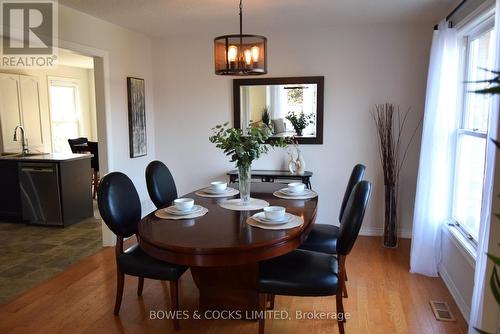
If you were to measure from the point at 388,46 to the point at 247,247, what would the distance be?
317 centimetres

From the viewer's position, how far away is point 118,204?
2670 mm

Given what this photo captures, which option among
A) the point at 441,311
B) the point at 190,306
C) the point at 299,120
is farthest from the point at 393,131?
the point at 190,306

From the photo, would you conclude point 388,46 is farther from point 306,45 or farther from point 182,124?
point 182,124

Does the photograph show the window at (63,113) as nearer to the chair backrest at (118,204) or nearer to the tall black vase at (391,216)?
the chair backrest at (118,204)

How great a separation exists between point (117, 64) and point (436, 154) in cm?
325

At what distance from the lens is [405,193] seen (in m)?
4.30

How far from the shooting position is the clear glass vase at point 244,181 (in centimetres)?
269

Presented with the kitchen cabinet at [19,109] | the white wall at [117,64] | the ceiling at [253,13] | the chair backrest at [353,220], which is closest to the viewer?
the chair backrest at [353,220]

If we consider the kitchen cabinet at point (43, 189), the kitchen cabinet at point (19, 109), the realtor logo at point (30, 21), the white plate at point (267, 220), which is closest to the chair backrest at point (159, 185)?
the white plate at point (267, 220)

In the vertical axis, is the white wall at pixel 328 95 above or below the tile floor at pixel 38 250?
above

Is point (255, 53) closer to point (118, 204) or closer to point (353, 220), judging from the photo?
point (353, 220)

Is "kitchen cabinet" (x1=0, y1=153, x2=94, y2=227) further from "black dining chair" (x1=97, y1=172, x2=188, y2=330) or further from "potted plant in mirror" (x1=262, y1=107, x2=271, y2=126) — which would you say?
"potted plant in mirror" (x1=262, y1=107, x2=271, y2=126)

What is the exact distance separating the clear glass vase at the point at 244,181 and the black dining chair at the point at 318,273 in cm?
60

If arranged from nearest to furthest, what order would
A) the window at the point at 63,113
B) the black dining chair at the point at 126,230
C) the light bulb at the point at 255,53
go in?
the black dining chair at the point at 126,230, the light bulb at the point at 255,53, the window at the point at 63,113
